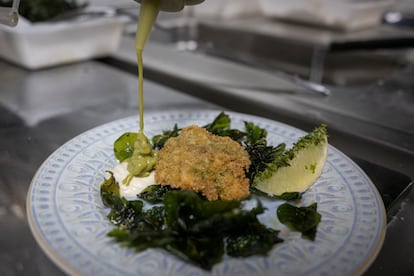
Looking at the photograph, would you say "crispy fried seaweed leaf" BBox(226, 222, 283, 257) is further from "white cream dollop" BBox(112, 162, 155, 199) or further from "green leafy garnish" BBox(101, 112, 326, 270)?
"white cream dollop" BBox(112, 162, 155, 199)

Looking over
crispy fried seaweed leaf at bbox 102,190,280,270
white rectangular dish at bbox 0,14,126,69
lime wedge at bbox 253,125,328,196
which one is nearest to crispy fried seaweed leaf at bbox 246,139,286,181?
lime wedge at bbox 253,125,328,196

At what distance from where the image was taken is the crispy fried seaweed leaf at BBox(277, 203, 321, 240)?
0.64 meters

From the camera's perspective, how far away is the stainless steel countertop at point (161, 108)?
2.30 feet

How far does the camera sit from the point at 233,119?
101 centimetres

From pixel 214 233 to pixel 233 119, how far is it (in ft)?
1.42

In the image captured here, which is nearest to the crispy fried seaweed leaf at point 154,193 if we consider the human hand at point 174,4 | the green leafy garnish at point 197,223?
the green leafy garnish at point 197,223

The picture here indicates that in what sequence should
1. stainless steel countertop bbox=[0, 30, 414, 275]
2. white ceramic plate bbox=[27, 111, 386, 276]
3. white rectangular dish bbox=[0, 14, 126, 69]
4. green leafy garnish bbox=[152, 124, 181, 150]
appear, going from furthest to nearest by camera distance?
white rectangular dish bbox=[0, 14, 126, 69]
green leafy garnish bbox=[152, 124, 181, 150]
stainless steel countertop bbox=[0, 30, 414, 275]
white ceramic plate bbox=[27, 111, 386, 276]

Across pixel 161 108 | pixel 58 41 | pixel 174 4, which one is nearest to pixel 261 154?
pixel 174 4

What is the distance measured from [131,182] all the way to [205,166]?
0.47 feet

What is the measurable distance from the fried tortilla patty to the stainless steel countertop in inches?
9.3

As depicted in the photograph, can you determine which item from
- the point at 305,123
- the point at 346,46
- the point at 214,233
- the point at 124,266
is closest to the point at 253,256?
the point at 214,233

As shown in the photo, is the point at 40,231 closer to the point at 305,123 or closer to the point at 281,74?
the point at 305,123

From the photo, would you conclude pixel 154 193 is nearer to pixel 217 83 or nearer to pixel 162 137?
pixel 162 137

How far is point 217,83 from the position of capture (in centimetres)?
141
